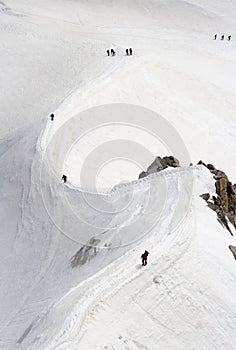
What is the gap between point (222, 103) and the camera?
41594 mm

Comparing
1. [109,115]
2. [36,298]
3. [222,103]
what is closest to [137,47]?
[222,103]

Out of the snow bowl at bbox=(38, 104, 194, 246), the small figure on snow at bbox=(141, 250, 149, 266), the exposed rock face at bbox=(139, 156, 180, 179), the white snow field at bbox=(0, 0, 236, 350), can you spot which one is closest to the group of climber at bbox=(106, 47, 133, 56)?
the white snow field at bbox=(0, 0, 236, 350)

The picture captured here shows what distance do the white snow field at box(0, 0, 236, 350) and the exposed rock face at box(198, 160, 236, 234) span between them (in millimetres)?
598

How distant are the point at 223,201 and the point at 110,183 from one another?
6.85 m

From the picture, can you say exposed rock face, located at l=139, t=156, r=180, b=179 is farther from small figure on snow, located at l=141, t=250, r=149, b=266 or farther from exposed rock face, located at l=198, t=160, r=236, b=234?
small figure on snow, located at l=141, t=250, r=149, b=266

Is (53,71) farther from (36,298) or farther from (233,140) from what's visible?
(36,298)

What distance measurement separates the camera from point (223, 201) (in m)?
22.8

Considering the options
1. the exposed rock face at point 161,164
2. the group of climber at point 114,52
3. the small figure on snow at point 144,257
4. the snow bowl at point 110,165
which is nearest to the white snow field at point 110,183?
the snow bowl at point 110,165

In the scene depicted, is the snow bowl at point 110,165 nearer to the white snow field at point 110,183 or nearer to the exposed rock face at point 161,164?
the white snow field at point 110,183

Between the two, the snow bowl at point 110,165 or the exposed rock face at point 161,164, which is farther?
the exposed rock face at point 161,164

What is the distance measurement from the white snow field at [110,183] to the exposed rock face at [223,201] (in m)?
0.60

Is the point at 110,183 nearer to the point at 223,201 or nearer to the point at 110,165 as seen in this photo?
the point at 110,165

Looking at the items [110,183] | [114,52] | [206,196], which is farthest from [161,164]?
[114,52]

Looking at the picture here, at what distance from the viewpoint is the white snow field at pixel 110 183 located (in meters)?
15.8
